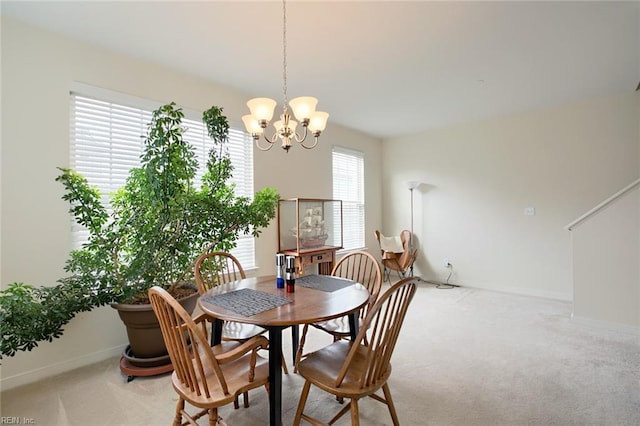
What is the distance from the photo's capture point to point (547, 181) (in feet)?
14.4

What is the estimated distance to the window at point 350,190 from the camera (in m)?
5.12

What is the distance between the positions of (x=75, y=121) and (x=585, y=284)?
5155 millimetres

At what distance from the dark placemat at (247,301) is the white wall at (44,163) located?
4.93 feet

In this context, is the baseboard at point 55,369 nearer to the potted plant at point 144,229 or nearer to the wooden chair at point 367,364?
the potted plant at point 144,229

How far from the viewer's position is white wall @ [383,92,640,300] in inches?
157

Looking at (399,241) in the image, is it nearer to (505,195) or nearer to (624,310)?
(505,195)

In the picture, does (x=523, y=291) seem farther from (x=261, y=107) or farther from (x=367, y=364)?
(x=261, y=107)

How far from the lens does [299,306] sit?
5.60 ft

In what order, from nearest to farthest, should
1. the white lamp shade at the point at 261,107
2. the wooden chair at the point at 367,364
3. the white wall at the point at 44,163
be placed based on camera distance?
1. the wooden chair at the point at 367,364
2. the white lamp shade at the point at 261,107
3. the white wall at the point at 44,163

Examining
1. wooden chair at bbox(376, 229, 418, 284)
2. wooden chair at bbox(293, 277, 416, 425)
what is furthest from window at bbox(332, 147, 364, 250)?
wooden chair at bbox(293, 277, 416, 425)

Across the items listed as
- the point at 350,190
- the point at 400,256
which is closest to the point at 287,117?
the point at 350,190

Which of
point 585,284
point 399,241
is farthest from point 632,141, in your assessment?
point 399,241

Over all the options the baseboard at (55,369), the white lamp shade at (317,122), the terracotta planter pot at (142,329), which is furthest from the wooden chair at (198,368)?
the baseboard at (55,369)

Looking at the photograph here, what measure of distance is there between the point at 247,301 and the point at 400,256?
3.97m
